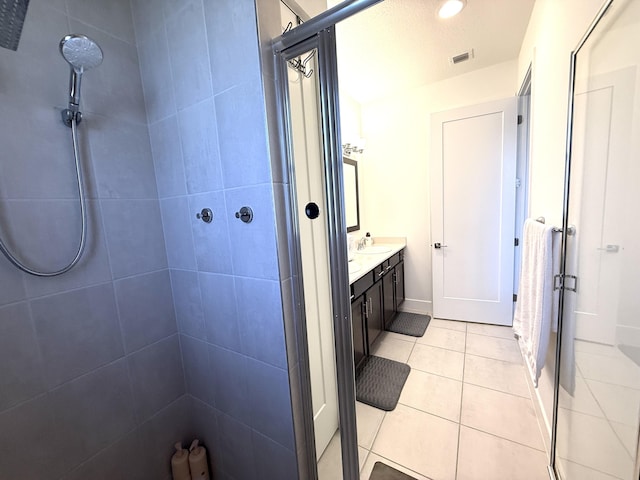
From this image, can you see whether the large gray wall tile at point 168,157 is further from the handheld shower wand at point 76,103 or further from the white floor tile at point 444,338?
the white floor tile at point 444,338

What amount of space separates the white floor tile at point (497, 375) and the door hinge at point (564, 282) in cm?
109

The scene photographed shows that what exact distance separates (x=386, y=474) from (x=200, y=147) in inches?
70.5

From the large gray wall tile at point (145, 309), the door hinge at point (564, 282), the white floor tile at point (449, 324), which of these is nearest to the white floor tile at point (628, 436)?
the door hinge at point (564, 282)

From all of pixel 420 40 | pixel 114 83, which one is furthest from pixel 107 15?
pixel 420 40

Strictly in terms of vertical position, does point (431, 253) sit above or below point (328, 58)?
Answer: below

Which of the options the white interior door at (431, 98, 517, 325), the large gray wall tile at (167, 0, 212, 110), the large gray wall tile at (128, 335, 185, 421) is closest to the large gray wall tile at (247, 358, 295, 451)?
the large gray wall tile at (128, 335, 185, 421)

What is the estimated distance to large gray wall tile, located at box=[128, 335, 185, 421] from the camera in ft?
3.68

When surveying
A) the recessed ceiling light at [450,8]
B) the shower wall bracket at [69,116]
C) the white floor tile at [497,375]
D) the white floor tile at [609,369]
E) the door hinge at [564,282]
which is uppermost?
the recessed ceiling light at [450,8]

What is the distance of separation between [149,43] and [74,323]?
1.17m

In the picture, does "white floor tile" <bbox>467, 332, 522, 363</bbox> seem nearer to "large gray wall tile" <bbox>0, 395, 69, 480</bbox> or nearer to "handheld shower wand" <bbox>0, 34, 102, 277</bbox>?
"large gray wall tile" <bbox>0, 395, 69, 480</bbox>

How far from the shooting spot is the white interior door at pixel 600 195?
2.44 feet

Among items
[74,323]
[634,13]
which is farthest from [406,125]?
[74,323]

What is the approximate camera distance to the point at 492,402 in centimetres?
169

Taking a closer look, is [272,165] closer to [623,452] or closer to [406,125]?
[623,452]
